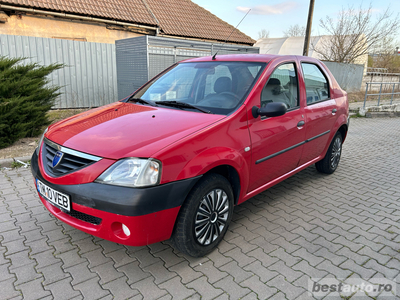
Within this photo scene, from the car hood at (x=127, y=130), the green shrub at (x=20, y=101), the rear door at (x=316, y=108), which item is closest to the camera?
the car hood at (x=127, y=130)

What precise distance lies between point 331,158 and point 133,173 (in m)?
3.64

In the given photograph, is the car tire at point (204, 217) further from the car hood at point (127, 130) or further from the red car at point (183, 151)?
the car hood at point (127, 130)

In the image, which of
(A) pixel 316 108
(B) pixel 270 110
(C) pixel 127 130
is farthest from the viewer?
(A) pixel 316 108

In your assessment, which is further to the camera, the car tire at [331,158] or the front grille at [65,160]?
the car tire at [331,158]

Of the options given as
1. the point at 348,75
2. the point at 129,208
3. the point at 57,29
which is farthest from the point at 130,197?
the point at 348,75

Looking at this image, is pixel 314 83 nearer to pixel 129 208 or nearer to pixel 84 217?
pixel 129 208

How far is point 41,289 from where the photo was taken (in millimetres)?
2293

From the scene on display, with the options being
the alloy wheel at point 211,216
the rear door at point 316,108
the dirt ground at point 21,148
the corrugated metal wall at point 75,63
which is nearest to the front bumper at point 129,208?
the alloy wheel at point 211,216

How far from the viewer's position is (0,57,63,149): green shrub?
18.3 ft

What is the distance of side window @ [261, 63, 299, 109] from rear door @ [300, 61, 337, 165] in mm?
177

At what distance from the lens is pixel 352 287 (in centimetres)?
239

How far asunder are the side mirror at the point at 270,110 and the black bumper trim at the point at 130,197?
1028 mm

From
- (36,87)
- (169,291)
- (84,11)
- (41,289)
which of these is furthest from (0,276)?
(84,11)

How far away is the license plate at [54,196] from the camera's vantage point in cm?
241
